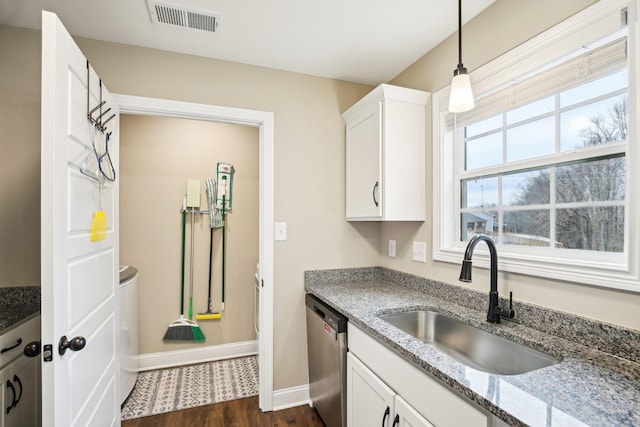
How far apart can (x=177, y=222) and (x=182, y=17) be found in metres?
Result: 1.77

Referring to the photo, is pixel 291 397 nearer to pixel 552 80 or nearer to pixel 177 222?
pixel 177 222

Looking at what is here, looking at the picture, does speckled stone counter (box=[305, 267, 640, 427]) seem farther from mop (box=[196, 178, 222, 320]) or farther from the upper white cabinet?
mop (box=[196, 178, 222, 320])

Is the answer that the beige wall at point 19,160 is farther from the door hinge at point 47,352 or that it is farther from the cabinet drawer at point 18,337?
the door hinge at point 47,352

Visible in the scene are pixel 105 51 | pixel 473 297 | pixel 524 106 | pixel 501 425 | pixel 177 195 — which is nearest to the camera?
pixel 501 425

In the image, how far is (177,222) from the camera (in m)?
2.92

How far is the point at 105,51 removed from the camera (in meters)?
1.91

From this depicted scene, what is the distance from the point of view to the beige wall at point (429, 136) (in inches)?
45.5

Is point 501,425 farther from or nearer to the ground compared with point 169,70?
nearer to the ground

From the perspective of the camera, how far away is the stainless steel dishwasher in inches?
66.4

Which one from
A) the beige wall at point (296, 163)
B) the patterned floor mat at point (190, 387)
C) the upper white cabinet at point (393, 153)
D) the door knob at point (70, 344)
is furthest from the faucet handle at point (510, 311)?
the patterned floor mat at point (190, 387)

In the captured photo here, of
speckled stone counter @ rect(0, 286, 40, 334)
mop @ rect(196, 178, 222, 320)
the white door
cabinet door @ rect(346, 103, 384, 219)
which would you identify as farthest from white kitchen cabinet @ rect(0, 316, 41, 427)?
cabinet door @ rect(346, 103, 384, 219)

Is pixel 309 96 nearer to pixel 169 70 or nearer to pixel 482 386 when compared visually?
pixel 169 70

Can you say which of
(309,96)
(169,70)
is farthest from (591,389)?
(169,70)

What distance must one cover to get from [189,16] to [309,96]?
0.93 metres
